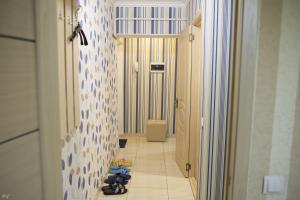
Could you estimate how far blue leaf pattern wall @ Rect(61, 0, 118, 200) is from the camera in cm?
202

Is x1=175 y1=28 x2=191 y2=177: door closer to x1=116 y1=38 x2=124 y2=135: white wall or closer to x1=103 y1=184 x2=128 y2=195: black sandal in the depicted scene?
x1=103 y1=184 x2=128 y2=195: black sandal

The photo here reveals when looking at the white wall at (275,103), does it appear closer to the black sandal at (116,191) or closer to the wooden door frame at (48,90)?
the wooden door frame at (48,90)

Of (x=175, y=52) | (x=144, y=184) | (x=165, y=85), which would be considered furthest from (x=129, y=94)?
(x=144, y=184)

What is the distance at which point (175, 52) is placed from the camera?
5.37m

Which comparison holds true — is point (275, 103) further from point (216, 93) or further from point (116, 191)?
point (116, 191)

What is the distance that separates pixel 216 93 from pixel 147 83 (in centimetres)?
376

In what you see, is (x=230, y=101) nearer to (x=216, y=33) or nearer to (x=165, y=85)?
(x=216, y=33)

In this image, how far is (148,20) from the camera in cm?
419

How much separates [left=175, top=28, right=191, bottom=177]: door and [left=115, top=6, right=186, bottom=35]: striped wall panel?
406 millimetres

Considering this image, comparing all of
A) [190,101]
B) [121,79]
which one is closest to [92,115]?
[190,101]

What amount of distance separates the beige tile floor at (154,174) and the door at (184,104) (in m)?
0.23

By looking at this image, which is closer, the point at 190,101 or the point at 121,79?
the point at 190,101

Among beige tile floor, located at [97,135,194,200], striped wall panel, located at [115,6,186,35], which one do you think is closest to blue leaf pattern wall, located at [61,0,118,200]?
striped wall panel, located at [115,6,186,35]

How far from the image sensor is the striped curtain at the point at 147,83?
17.6ft
